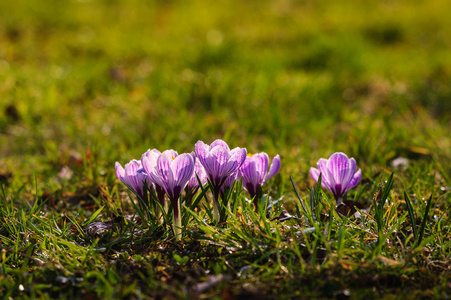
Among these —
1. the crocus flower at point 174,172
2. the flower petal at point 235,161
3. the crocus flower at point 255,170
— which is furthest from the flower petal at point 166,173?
the crocus flower at point 255,170

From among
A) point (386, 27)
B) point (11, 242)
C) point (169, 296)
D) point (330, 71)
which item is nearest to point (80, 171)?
point (11, 242)

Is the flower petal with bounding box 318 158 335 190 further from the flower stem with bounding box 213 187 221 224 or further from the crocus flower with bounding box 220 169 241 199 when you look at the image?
the flower stem with bounding box 213 187 221 224

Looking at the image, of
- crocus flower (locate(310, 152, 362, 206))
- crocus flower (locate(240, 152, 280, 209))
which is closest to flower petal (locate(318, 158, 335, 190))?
crocus flower (locate(310, 152, 362, 206))

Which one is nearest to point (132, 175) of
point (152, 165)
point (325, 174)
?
point (152, 165)

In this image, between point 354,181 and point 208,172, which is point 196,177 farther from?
point 354,181

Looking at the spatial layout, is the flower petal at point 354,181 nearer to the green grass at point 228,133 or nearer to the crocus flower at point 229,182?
the green grass at point 228,133
